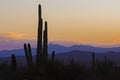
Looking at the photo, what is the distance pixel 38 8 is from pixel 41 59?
4.40 meters

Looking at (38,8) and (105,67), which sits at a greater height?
(38,8)

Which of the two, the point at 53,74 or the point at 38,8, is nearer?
the point at 53,74

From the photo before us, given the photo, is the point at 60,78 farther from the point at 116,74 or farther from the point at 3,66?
the point at 3,66

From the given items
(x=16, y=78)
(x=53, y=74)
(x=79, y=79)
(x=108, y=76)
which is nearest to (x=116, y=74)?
(x=108, y=76)

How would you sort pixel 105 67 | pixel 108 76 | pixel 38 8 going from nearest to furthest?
pixel 108 76, pixel 38 8, pixel 105 67

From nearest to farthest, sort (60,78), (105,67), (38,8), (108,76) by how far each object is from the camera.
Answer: (108,76)
(60,78)
(38,8)
(105,67)

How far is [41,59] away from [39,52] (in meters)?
0.60

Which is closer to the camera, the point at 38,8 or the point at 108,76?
the point at 108,76

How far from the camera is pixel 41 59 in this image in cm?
3603

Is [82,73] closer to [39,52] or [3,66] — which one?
[39,52]

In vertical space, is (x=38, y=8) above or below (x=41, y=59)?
above

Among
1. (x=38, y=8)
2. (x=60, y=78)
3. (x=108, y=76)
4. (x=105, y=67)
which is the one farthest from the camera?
(x=105, y=67)

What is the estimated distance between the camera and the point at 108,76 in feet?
104

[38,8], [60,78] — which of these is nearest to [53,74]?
[60,78]
